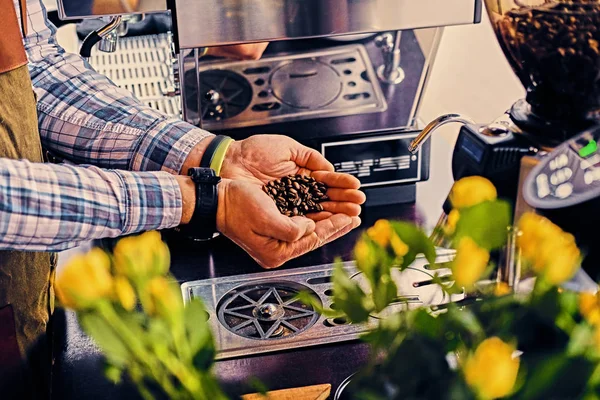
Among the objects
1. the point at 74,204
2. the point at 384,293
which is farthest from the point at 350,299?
the point at 74,204

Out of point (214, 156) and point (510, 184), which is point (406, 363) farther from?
point (214, 156)

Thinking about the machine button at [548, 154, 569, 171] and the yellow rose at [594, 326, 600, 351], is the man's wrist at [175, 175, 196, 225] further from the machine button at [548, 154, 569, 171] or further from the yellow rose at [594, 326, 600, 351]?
the yellow rose at [594, 326, 600, 351]

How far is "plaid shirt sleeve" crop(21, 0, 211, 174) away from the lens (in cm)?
118

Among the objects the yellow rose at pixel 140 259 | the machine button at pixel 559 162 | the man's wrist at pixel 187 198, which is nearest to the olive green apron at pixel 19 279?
the man's wrist at pixel 187 198

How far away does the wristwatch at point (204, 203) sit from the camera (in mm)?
1034

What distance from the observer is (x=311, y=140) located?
133 cm

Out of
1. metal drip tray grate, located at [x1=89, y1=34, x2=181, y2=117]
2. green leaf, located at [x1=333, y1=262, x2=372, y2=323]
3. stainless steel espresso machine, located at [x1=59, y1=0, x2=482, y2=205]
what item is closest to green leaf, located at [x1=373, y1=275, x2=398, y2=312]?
green leaf, located at [x1=333, y1=262, x2=372, y2=323]

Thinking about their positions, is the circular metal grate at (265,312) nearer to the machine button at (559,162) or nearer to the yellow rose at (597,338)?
the machine button at (559,162)

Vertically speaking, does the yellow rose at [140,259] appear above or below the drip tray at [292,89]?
above

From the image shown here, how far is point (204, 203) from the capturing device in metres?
1.03

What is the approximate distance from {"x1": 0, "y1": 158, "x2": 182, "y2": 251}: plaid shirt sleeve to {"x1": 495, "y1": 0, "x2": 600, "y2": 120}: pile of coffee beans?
489 millimetres

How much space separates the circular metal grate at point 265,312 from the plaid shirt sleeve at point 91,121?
219mm

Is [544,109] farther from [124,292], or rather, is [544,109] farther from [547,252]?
[124,292]

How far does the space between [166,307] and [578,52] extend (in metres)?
0.69
